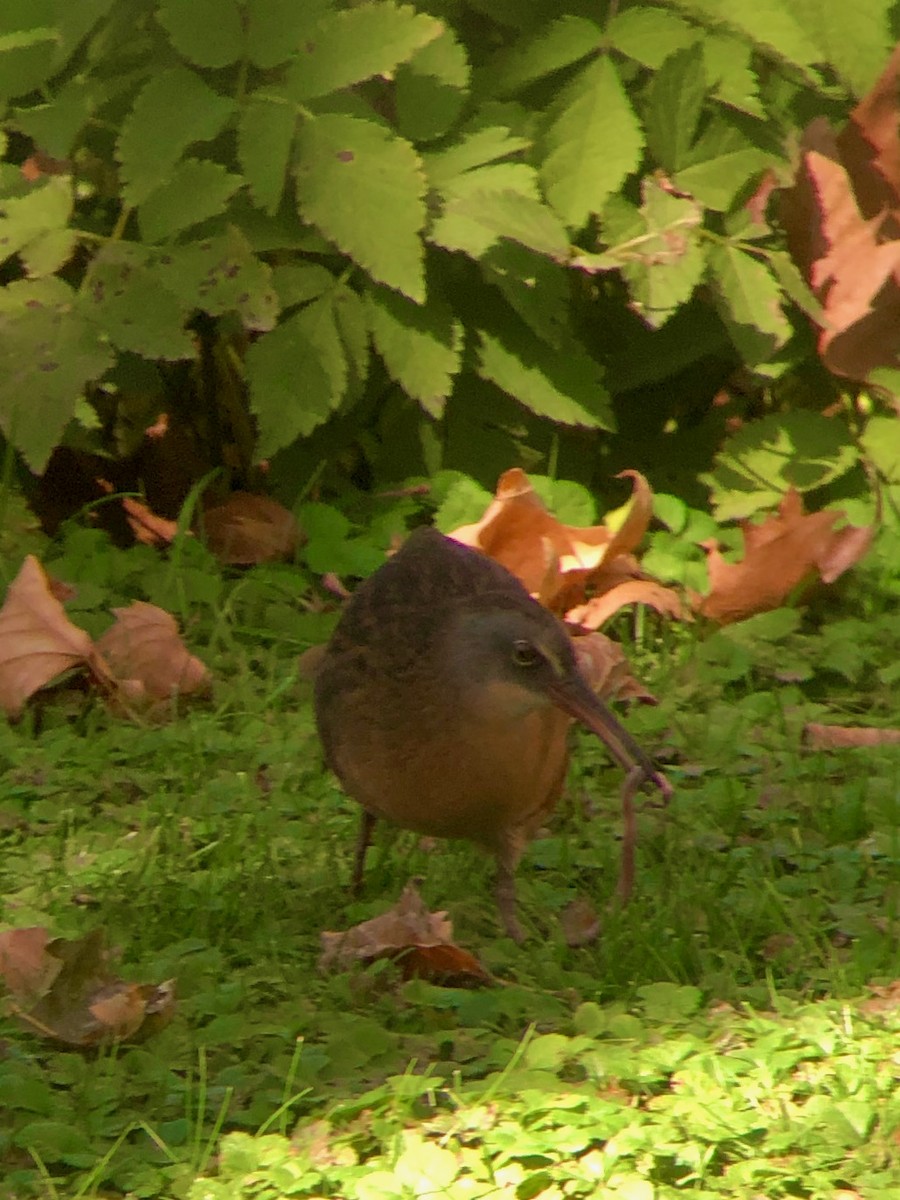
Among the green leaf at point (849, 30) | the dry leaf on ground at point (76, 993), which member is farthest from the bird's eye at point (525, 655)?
the green leaf at point (849, 30)

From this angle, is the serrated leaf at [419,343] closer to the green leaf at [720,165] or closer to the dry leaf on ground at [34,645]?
the green leaf at [720,165]

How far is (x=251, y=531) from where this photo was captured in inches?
223

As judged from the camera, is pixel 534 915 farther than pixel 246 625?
No

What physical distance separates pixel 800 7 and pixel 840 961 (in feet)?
9.51

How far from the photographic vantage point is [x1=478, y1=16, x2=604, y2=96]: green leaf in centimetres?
523

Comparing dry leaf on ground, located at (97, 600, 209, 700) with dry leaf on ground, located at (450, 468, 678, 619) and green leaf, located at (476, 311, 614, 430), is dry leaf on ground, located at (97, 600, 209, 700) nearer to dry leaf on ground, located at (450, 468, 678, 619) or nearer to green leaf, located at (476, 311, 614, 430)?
dry leaf on ground, located at (450, 468, 678, 619)

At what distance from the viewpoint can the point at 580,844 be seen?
4277 millimetres

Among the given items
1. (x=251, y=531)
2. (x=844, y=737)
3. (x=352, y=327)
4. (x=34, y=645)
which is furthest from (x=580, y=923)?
(x=251, y=531)

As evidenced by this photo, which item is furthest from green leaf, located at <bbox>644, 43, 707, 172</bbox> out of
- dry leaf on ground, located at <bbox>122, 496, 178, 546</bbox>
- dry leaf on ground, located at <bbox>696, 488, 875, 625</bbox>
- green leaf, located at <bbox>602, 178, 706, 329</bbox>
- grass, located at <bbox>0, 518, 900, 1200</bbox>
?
dry leaf on ground, located at <bbox>122, 496, 178, 546</bbox>

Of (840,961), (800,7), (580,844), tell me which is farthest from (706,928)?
(800,7)

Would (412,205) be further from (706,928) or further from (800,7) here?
(706,928)

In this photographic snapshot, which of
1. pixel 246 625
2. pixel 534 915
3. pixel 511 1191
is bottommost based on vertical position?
pixel 246 625

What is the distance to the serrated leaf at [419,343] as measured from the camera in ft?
16.7

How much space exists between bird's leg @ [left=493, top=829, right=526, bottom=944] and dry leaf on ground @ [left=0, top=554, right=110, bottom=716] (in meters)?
1.41
